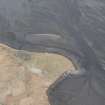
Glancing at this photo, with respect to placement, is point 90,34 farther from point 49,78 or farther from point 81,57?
point 49,78

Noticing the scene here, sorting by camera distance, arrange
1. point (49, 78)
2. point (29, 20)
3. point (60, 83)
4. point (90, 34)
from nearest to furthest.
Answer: point (90, 34) → point (29, 20) → point (60, 83) → point (49, 78)

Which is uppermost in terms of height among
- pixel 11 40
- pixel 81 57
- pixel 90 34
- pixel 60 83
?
pixel 90 34

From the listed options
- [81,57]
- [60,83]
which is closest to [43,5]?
[81,57]

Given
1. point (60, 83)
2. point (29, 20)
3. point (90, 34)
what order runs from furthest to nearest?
point (60, 83), point (29, 20), point (90, 34)

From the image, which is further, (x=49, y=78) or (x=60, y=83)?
(x=49, y=78)

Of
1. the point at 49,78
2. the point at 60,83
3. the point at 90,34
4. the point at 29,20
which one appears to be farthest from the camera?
the point at 49,78

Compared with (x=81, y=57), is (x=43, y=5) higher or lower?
higher

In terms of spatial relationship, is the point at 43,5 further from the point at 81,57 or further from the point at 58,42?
the point at 81,57

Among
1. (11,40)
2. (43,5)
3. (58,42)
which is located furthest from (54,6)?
(11,40)

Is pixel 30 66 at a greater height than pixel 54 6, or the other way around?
pixel 54 6
